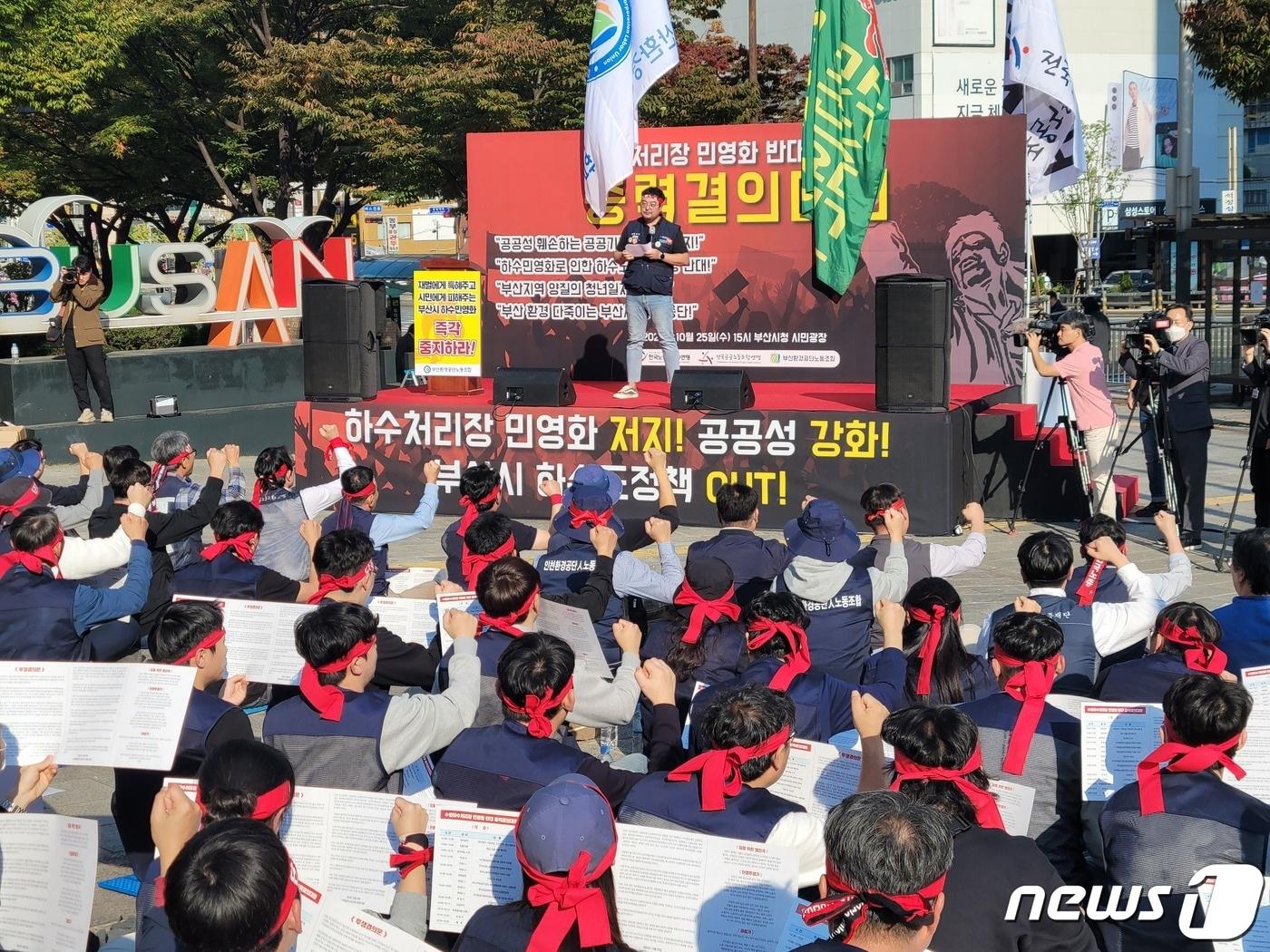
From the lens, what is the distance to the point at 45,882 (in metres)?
3.26

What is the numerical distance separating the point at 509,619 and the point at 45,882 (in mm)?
1777

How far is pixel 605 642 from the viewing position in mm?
5824

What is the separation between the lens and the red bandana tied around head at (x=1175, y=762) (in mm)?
3377

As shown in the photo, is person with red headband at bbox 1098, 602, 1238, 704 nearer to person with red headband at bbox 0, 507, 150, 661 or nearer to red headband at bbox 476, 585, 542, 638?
red headband at bbox 476, 585, 542, 638

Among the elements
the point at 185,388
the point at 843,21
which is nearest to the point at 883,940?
the point at 843,21

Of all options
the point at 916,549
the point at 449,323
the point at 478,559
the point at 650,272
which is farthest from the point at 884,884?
the point at 449,323

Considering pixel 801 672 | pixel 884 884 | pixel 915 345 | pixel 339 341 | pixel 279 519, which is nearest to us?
pixel 884 884

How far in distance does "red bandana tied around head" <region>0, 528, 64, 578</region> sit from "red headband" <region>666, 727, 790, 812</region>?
2.97m

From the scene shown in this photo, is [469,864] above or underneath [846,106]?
underneath

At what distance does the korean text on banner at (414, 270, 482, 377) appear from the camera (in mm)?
12547

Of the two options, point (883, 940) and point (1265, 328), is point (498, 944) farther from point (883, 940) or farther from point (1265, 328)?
point (1265, 328)

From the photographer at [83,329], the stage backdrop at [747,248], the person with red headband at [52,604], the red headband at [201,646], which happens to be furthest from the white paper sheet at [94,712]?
the photographer at [83,329]

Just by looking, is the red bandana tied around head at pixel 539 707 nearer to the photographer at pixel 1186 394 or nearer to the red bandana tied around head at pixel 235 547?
the red bandana tied around head at pixel 235 547

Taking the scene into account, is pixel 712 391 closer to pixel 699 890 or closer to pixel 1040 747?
pixel 1040 747
